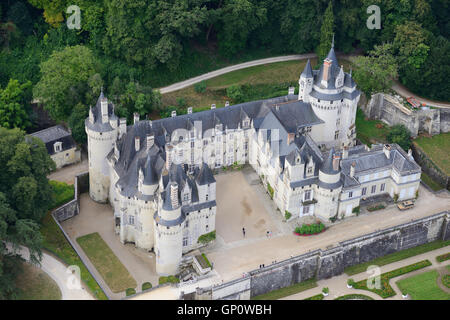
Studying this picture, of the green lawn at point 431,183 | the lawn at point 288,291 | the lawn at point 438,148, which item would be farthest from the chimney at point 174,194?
the lawn at point 438,148

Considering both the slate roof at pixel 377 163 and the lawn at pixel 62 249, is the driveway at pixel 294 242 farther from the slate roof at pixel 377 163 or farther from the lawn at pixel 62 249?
the lawn at pixel 62 249

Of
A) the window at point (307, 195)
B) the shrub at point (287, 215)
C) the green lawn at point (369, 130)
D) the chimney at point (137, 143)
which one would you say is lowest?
the shrub at point (287, 215)

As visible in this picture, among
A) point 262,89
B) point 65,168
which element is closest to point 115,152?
point 65,168

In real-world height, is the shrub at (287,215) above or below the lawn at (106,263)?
above

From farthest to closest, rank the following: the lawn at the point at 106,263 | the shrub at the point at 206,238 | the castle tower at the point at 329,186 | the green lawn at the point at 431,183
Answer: the green lawn at the point at 431,183 < the castle tower at the point at 329,186 < the shrub at the point at 206,238 < the lawn at the point at 106,263

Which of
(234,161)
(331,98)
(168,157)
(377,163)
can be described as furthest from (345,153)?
(168,157)

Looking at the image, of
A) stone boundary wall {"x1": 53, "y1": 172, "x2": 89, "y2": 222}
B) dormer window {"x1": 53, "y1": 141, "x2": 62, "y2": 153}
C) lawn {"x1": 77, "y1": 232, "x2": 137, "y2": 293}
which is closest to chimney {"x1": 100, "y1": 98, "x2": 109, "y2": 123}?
stone boundary wall {"x1": 53, "y1": 172, "x2": 89, "y2": 222}

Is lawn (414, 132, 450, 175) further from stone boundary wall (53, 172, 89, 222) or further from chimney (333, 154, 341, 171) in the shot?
stone boundary wall (53, 172, 89, 222)

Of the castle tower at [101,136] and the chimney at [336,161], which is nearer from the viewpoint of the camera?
the chimney at [336,161]
